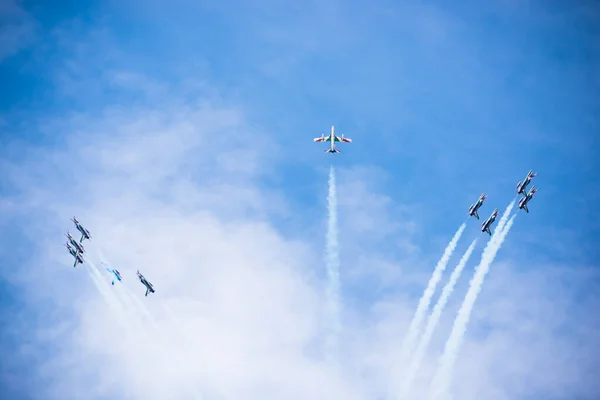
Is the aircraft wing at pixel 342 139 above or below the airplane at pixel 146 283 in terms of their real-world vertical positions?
above

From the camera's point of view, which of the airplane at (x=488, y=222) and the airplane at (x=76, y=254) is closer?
the airplane at (x=488, y=222)

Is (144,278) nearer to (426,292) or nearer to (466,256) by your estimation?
(426,292)

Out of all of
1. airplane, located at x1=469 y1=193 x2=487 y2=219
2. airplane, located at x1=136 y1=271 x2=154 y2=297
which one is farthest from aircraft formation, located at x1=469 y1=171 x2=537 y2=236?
airplane, located at x1=136 y1=271 x2=154 y2=297

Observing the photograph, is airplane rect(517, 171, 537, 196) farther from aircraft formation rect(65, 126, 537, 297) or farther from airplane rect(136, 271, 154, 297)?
airplane rect(136, 271, 154, 297)

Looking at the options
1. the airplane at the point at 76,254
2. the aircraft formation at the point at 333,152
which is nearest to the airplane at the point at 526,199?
the aircraft formation at the point at 333,152

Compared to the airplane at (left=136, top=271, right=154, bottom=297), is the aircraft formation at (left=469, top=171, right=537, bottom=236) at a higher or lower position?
higher

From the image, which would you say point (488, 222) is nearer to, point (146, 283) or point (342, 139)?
point (342, 139)

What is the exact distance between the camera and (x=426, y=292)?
134 metres

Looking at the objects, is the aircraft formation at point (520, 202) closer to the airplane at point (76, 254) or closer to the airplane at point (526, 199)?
the airplane at point (526, 199)

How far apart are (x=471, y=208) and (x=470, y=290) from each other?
19.3m

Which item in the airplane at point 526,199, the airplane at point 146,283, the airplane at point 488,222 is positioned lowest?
the airplane at point 146,283

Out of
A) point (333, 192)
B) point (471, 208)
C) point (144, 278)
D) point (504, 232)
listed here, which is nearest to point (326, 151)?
point (333, 192)

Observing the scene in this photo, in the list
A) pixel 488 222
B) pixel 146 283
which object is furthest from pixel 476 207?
pixel 146 283

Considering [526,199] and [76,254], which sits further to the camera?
[76,254]
